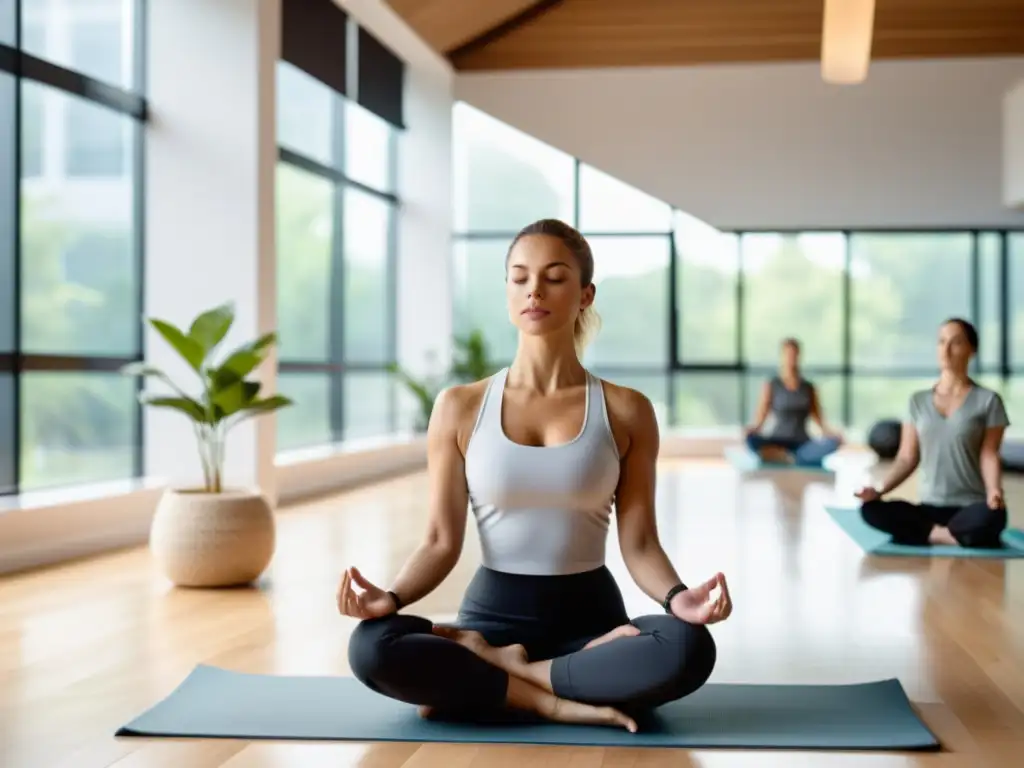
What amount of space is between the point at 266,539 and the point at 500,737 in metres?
2.19

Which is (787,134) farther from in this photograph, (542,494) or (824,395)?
(542,494)

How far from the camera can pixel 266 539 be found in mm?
4539

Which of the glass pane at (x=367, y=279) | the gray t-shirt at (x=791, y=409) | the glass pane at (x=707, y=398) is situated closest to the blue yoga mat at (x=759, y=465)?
the gray t-shirt at (x=791, y=409)

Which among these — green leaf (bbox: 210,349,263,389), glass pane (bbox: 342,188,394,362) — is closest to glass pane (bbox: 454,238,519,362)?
glass pane (bbox: 342,188,394,362)

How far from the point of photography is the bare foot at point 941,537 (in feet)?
17.6

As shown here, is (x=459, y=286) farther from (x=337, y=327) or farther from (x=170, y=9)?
(x=170, y=9)

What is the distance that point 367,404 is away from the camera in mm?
10047

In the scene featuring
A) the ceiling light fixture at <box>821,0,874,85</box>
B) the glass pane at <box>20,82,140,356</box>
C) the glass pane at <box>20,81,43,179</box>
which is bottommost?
the glass pane at <box>20,82,140,356</box>

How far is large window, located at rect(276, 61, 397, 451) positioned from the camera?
8367mm

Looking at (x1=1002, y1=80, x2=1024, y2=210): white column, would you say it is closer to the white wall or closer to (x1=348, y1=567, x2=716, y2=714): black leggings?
the white wall

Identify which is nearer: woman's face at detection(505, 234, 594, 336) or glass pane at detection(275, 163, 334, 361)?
woman's face at detection(505, 234, 594, 336)

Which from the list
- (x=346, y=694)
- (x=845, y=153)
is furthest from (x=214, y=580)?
(x=845, y=153)

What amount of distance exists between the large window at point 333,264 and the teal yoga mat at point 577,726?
5325mm

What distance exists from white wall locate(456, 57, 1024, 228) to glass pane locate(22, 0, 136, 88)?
5402 millimetres
